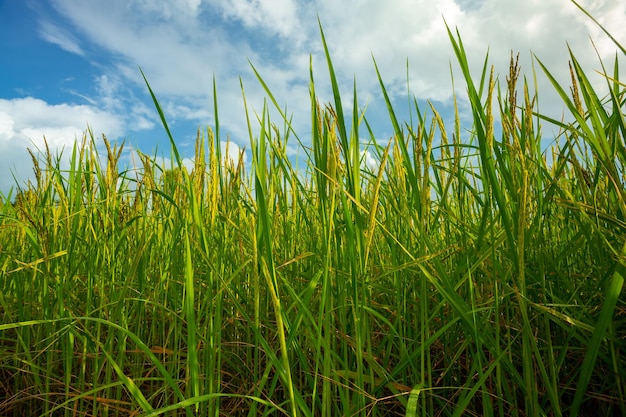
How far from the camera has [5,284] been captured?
203 centimetres

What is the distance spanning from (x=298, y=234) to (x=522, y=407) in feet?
3.35

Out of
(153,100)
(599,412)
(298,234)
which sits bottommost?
(599,412)

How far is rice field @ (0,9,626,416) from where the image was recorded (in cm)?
98

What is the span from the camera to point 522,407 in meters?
1.33

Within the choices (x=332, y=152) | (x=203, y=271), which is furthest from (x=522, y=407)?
(x=203, y=271)

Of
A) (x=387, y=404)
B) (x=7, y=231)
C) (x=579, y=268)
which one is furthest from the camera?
(x=7, y=231)

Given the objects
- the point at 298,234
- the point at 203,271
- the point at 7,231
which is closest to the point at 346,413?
the point at 203,271

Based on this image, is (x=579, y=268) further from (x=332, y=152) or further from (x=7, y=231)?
(x=7, y=231)

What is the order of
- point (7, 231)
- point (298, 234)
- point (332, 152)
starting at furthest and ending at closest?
point (7, 231) < point (298, 234) < point (332, 152)

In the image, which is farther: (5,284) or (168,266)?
(5,284)

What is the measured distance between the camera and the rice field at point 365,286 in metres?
0.98

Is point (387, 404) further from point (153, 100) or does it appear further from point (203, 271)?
point (153, 100)

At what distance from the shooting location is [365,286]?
1158 millimetres

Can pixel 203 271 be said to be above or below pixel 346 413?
above
